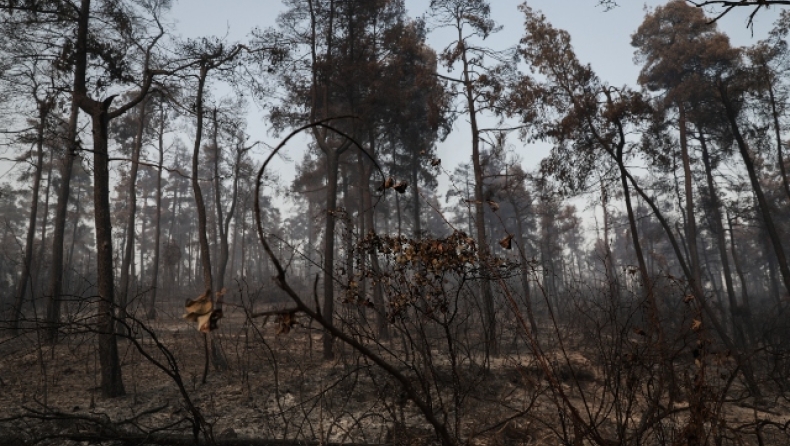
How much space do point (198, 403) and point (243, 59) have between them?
7884 millimetres

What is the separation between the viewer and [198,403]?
705cm

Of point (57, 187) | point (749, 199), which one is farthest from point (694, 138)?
point (57, 187)

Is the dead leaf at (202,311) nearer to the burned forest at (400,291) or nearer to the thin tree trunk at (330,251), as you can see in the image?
the burned forest at (400,291)

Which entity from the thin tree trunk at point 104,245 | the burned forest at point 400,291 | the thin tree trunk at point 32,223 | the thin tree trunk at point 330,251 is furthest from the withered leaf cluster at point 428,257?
the thin tree trunk at point 32,223

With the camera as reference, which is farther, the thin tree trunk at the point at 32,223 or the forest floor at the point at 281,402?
the thin tree trunk at the point at 32,223

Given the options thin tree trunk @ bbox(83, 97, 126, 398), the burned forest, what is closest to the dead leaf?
the burned forest

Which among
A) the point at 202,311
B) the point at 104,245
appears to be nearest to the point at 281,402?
the point at 104,245

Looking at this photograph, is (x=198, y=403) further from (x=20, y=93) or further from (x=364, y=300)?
(x=20, y=93)

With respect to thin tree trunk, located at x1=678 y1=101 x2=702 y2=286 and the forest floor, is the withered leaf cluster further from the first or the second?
thin tree trunk, located at x1=678 y1=101 x2=702 y2=286

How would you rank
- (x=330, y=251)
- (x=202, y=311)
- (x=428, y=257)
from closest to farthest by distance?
(x=202, y=311) < (x=428, y=257) < (x=330, y=251)

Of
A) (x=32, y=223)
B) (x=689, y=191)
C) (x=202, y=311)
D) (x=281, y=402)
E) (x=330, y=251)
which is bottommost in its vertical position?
(x=281, y=402)

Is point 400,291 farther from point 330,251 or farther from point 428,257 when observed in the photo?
point 330,251

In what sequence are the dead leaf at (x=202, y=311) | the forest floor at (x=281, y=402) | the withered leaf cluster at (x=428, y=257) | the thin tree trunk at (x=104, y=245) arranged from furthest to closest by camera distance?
1. the thin tree trunk at (x=104, y=245)
2. the forest floor at (x=281, y=402)
3. the withered leaf cluster at (x=428, y=257)
4. the dead leaf at (x=202, y=311)

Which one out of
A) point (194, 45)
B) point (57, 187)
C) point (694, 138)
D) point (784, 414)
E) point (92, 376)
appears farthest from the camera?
point (57, 187)
